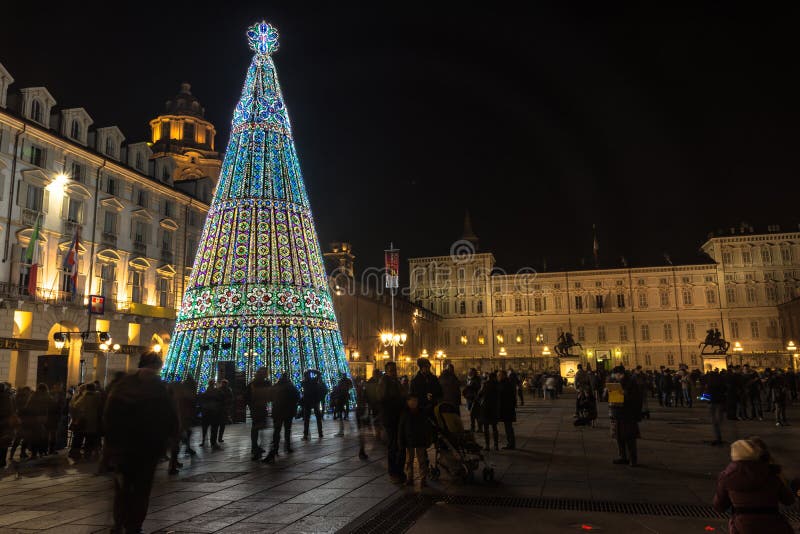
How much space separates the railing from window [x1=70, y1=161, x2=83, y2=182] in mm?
3137

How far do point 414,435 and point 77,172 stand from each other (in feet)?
94.6

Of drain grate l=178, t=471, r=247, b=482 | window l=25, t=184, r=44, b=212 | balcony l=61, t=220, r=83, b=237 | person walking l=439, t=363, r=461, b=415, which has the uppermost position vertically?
window l=25, t=184, r=44, b=212

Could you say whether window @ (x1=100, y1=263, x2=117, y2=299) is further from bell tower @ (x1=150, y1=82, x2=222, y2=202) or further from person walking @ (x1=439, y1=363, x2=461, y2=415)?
person walking @ (x1=439, y1=363, x2=461, y2=415)

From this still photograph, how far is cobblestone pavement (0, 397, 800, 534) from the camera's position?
6.37m

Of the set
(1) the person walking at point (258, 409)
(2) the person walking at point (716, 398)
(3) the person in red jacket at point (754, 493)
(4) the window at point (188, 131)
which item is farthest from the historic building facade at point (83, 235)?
(3) the person in red jacket at point (754, 493)

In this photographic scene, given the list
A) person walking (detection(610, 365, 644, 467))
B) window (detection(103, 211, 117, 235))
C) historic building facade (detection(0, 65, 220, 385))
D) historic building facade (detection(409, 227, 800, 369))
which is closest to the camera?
person walking (detection(610, 365, 644, 467))

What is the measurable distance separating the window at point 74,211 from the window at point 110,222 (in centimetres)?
177

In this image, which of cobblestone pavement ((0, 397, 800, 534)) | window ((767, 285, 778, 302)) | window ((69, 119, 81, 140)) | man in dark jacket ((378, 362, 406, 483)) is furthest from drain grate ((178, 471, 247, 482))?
window ((767, 285, 778, 302))

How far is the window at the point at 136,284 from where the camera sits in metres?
34.5

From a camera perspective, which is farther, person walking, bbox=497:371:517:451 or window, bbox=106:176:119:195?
window, bbox=106:176:119:195

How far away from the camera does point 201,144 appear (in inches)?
2228

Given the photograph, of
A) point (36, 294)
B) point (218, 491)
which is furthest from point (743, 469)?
point (36, 294)

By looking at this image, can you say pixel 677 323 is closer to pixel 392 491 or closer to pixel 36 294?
pixel 36 294

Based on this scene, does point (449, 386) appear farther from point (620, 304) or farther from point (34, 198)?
point (620, 304)
